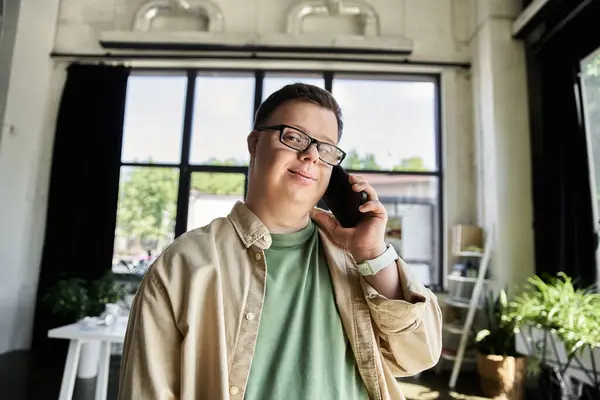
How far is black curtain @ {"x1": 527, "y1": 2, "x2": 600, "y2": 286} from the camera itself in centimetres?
311

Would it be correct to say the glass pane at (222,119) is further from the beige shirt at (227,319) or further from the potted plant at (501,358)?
the beige shirt at (227,319)

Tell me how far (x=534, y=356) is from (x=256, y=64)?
393cm

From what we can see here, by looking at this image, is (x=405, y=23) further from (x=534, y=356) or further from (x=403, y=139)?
(x=534, y=356)

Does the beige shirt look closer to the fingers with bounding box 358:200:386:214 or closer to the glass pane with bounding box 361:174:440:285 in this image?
the fingers with bounding box 358:200:386:214

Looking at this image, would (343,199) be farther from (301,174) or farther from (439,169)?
(439,169)

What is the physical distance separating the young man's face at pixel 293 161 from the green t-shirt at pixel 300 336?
94 mm

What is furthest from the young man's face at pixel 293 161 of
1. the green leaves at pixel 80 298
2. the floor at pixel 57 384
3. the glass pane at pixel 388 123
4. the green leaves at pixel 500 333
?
the glass pane at pixel 388 123

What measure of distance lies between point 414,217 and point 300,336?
4.04 m

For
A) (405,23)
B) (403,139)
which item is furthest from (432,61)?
(403,139)

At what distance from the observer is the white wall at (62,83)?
4219mm

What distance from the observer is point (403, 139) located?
4.60 metres

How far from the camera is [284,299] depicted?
68 cm

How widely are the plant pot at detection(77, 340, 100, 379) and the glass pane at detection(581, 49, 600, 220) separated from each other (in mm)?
4164

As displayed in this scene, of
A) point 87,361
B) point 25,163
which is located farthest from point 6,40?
point 87,361
